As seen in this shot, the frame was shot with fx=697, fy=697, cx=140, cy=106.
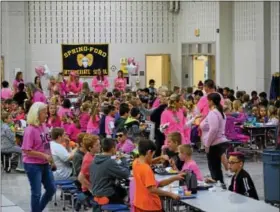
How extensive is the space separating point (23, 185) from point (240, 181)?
6292 millimetres

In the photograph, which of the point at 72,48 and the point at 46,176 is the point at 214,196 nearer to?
the point at 46,176

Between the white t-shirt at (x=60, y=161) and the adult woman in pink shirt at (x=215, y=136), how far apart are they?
225 cm

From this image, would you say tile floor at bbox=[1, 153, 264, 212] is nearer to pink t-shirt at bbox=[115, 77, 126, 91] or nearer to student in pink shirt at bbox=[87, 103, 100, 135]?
student in pink shirt at bbox=[87, 103, 100, 135]

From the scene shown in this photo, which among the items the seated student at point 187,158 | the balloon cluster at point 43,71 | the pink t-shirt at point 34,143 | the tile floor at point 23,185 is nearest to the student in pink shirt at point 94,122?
the tile floor at point 23,185

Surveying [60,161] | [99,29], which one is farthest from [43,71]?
[60,161]

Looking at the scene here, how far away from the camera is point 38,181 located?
9.50 metres

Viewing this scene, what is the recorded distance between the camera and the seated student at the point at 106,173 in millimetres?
8805

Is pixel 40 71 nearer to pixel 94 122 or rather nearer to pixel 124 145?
pixel 94 122

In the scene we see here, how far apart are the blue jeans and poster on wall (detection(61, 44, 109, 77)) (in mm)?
18620

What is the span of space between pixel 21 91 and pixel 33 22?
8493 millimetres

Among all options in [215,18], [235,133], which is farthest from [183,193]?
[215,18]

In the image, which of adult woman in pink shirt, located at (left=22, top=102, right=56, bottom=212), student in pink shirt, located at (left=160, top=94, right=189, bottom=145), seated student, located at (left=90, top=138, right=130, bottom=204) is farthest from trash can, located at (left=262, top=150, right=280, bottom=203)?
student in pink shirt, located at (left=160, top=94, right=189, bottom=145)

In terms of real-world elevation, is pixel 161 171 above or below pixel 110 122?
below

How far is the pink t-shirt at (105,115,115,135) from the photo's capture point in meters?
14.1
